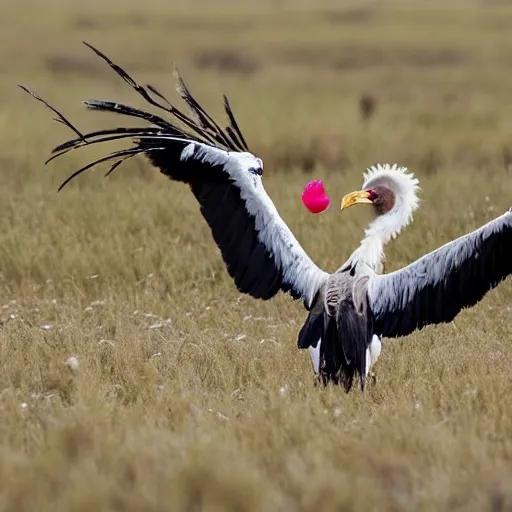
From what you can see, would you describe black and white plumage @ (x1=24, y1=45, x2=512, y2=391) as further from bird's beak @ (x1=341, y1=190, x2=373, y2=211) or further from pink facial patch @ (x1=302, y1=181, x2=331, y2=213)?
pink facial patch @ (x1=302, y1=181, x2=331, y2=213)

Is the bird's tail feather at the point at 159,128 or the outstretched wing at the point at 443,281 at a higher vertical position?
the bird's tail feather at the point at 159,128

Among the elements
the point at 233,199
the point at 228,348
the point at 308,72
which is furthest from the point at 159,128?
the point at 308,72

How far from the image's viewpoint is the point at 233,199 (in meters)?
6.07

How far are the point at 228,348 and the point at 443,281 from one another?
1.38 metres

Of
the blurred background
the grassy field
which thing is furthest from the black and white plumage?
the blurred background

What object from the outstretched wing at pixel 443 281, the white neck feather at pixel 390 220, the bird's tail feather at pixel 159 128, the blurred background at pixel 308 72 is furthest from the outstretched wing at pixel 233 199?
the blurred background at pixel 308 72

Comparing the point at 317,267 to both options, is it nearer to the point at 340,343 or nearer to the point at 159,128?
the point at 340,343

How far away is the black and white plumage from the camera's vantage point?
5.57 meters

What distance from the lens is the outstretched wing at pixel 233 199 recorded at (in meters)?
5.94

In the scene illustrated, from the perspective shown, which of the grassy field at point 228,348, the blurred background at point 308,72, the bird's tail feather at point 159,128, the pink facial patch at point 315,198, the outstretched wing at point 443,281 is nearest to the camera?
the grassy field at point 228,348

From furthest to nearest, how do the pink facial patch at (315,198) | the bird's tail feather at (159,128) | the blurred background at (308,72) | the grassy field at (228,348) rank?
the blurred background at (308,72)
the pink facial patch at (315,198)
the bird's tail feather at (159,128)
the grassy field at (228,348)

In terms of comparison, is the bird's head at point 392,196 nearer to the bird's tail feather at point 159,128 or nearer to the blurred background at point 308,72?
the bird's tail feather at point 159,128

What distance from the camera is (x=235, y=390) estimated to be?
5613 mm

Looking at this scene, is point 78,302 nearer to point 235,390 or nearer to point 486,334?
point 235,390
